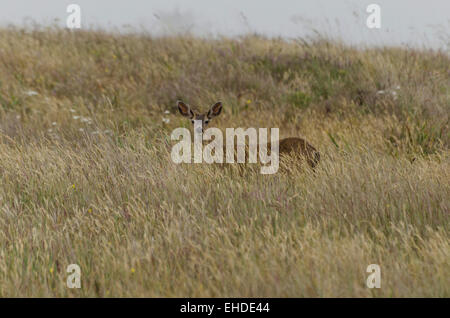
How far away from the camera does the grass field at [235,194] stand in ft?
11.7

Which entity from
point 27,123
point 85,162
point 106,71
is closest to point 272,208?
point 85,162

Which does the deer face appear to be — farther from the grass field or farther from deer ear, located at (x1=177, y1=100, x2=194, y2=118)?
the grass field

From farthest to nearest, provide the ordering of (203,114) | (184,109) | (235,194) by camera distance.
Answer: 1. (203,114)
2. (184,109)
3. (235,194)

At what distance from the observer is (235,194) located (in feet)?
16.6

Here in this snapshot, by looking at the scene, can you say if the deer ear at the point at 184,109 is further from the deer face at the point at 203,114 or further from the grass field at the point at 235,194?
the grass field at the point at 235,194

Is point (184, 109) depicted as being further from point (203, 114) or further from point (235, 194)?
point (235, 194)

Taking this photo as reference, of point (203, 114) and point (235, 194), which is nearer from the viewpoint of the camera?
point (235, 194)

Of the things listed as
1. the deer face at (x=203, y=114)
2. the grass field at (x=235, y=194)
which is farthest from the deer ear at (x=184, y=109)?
the grass field at (x=235, y=194)

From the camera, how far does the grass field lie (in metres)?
3.55

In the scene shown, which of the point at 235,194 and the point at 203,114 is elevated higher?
the point at 203,114

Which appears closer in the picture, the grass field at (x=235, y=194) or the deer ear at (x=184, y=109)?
the grass field at (x=235, y=194)

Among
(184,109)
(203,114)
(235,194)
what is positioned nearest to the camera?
(235,194)

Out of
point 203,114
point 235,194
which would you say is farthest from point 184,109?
point 235,194
